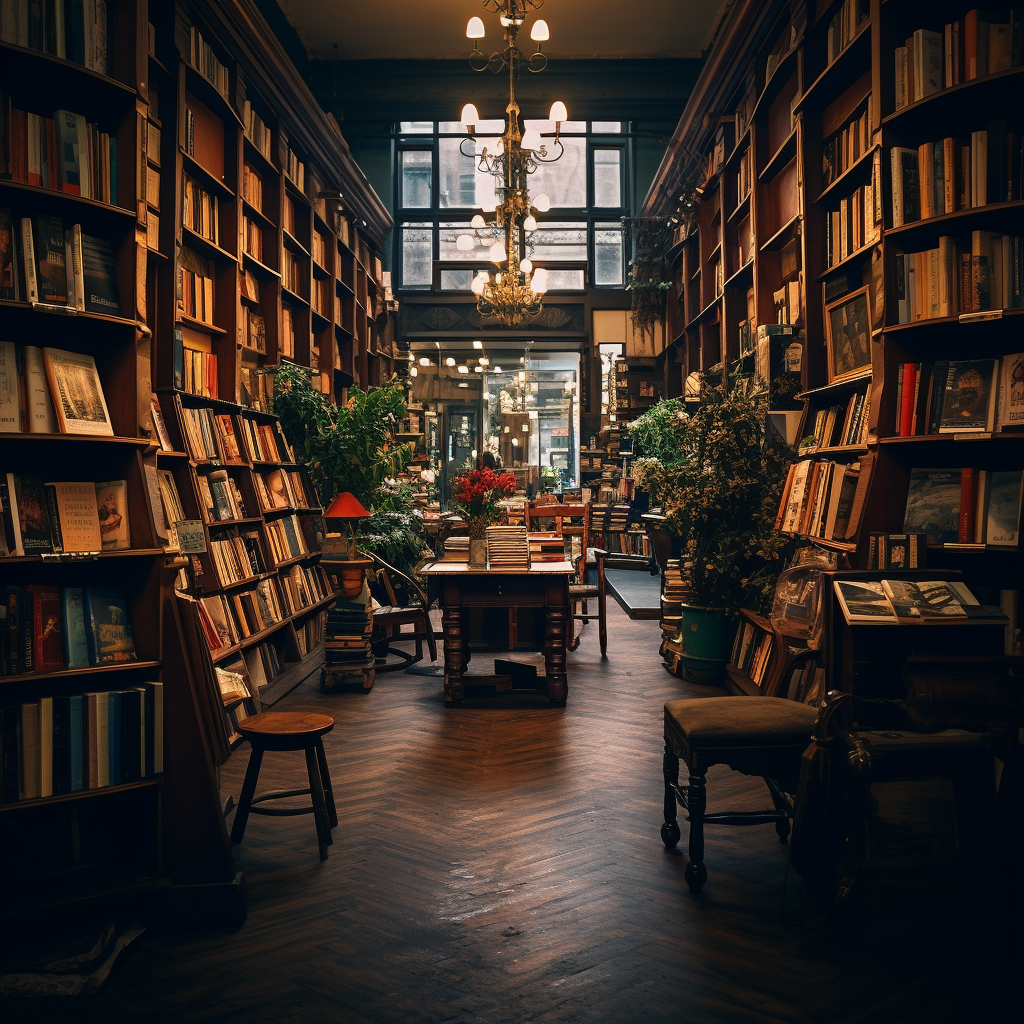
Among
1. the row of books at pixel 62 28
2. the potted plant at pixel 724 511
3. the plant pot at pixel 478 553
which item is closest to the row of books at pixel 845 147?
the potted plant at pixel 724 511

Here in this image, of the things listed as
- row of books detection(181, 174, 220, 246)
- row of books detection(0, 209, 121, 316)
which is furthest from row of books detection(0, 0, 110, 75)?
row of books detection(181, 174, 220, 246)

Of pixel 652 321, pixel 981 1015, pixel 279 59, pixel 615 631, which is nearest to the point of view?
pixel 981 1015

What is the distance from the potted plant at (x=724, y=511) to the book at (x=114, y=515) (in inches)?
135

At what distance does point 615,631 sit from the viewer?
7871mm

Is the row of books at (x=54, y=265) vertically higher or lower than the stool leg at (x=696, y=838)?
higher

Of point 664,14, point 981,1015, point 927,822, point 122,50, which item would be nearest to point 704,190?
point 664,14

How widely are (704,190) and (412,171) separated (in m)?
6.20

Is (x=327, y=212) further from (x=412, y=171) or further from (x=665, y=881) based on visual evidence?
(x=665, y=881)

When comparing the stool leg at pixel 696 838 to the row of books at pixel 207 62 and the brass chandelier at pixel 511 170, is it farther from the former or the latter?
the brass chandelier at pixel 511 170

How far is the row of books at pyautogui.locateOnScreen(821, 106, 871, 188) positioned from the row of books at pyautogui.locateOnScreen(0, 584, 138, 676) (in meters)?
3.76

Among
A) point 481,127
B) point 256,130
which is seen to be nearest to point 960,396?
point 256,130

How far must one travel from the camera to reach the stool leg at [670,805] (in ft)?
10.2

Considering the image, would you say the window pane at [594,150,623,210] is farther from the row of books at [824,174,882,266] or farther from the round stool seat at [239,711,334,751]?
the round stool seat at [239,711,334,751]

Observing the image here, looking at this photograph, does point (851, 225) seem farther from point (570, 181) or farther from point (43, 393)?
point (570, 181)
